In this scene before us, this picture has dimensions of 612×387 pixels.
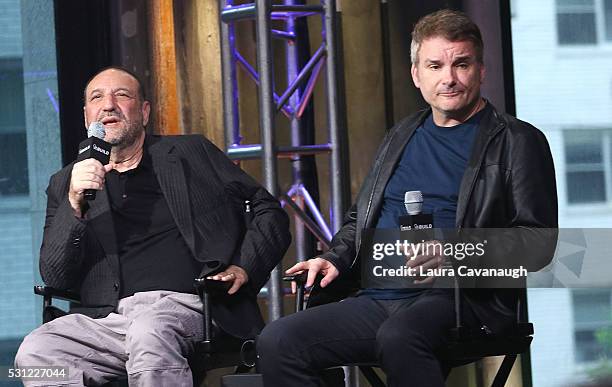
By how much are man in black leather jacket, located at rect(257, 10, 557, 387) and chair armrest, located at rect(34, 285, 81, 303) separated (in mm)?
802

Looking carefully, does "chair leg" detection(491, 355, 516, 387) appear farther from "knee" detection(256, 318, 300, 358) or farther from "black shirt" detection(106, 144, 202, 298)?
"black shirt" detection(106, 144, 202, 298)

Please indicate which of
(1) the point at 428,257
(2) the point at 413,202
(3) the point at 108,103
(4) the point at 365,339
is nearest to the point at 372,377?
(4) the point at 365,339

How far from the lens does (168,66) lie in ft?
18.5

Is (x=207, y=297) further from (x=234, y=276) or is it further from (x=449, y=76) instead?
(x=449, y=76)

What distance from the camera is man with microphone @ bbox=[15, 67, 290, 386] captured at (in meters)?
3.39

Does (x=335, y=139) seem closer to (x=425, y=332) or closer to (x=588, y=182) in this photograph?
(x=588, y=182)

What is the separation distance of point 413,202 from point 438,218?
0.18m

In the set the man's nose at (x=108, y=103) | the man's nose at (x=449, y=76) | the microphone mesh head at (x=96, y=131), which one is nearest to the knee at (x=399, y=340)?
the man's nose at (x=449, y=76)

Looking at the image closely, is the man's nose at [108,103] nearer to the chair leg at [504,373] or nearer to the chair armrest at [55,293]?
the chair armrest at [55,293]

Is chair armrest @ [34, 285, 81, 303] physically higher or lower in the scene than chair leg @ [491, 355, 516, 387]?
higher

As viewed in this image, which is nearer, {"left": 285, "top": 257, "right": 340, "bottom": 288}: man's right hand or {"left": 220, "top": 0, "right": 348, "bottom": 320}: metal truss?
{"left": 285, "top": 257, "right": 340, "bottom": 288}: man's right hand

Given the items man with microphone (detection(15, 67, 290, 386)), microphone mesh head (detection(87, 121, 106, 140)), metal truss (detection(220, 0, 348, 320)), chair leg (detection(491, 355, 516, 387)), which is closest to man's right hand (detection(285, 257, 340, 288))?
man with microphone (detection(15, 67, 290, 386))

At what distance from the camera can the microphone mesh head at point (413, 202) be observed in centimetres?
314

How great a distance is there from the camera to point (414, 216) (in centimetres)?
310
